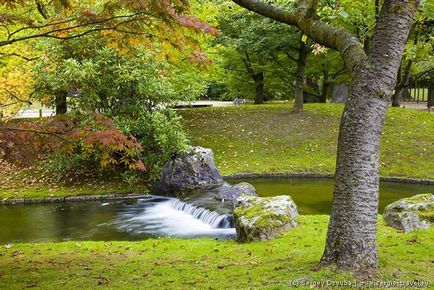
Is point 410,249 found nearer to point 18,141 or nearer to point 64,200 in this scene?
point 18,141

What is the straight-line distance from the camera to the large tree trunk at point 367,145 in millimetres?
4102

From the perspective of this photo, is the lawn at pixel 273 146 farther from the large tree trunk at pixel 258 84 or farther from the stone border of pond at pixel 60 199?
the large tree trunk at pixel 258 84

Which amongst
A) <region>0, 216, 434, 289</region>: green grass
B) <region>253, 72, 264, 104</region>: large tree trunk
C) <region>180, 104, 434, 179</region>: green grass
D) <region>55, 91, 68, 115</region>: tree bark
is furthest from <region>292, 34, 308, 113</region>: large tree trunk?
<region>0, 216, 434, 289</region>: green grass

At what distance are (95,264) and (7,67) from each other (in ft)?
34.4

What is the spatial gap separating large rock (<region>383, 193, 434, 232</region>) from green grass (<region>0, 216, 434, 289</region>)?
217mm

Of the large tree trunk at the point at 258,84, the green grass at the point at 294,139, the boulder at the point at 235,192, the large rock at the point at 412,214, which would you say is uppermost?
the large tree trunk at the point at 258,84

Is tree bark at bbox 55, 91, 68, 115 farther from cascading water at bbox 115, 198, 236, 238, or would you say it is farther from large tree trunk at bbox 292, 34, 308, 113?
large tree trunk at bbox 292, 34, 308, 113

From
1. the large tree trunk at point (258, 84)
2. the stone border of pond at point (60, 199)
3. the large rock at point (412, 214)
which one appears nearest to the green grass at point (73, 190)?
the stone border of pond at point (60, 199)

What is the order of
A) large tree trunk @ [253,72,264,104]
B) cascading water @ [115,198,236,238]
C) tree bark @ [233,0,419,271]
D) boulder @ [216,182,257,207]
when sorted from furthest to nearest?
large tree trunk @ [253,72,264,104] < boulder @ [216,182,257,207] < cascading water @ [115,198,236,238] < tree bark @ [233,0,419,271]

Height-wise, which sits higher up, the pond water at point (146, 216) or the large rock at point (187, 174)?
the large rock at point (187, 174)

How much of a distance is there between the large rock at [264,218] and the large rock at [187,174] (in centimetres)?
531

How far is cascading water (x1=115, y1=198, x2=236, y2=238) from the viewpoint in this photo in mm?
9578

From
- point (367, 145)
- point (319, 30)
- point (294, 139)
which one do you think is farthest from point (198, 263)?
point (294, 139)

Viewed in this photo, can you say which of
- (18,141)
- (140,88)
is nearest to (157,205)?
(140,88)
